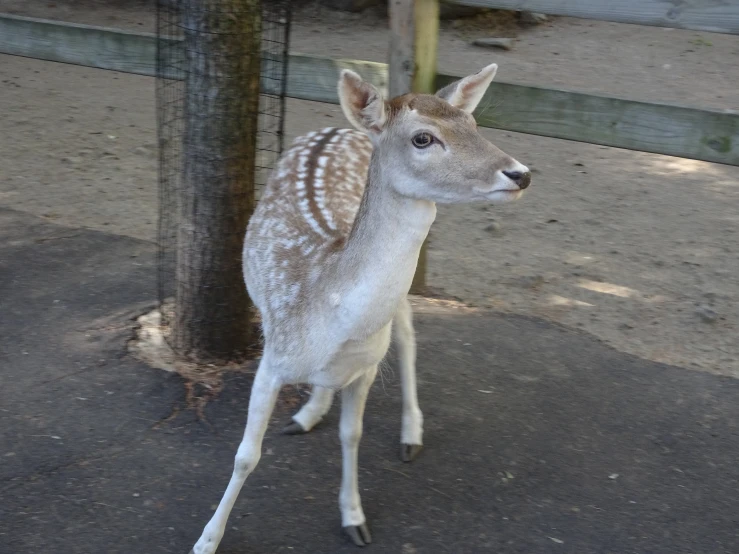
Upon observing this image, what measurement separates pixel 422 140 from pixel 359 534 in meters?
1.50

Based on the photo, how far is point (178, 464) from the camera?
388cm

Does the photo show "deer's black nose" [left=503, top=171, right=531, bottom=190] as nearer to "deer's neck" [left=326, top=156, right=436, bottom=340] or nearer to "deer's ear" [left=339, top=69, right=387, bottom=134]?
"deer's neck" [left=326, top=156, right=436, bottom=340]

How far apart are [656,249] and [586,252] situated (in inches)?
19.9

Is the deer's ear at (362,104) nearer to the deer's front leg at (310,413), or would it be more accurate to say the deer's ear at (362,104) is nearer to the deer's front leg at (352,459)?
the deer's front leg at (352,459)

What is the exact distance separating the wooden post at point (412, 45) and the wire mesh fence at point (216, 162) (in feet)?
1.93

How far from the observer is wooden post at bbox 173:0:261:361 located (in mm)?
4199

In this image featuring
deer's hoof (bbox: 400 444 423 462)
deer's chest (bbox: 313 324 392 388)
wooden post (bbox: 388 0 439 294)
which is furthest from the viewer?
wooden post (bbox: 388 0 439 294)

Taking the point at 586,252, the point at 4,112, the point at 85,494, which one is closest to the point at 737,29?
the point at 586,252

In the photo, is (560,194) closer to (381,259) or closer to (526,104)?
(526,104)

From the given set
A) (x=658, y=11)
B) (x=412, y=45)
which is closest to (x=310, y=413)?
(x=412, y=45)

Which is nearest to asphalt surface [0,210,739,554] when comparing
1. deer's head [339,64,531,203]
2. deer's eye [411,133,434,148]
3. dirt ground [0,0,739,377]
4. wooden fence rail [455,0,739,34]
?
dirt ground [0,0,739,377]

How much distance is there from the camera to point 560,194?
7.46 m

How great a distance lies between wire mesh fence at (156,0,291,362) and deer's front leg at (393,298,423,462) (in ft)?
2.93

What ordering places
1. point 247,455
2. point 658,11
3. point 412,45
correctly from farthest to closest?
point 412,45
point 658,11
point 247,455
